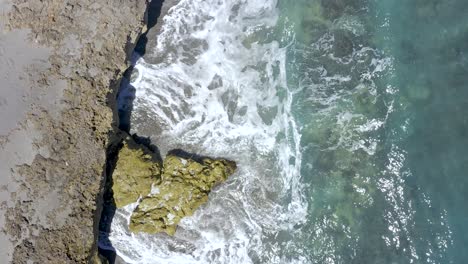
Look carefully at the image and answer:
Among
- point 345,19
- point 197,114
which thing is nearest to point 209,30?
point 197,114

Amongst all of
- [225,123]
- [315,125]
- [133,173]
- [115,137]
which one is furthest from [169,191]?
[315,125]

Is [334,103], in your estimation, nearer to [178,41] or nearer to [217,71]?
[217,71]

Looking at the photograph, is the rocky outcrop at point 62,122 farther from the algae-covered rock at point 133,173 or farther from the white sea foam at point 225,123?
the white sea foam at point 225,123

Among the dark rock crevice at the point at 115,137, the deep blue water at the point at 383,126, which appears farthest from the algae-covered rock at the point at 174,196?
the deep blue water at the point at 383,126

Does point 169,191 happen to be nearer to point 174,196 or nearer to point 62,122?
point 174,196

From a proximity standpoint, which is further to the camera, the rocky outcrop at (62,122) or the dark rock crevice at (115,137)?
the dark rock crevice at (115,137)

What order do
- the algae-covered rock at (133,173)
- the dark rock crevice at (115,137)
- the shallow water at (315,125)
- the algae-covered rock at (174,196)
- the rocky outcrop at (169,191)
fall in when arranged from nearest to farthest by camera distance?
1. the dark rock crevice at (115,137)
2. the algae-covered rock at (133,173)
3. the rocky outcrop at (169,191)
4. the algae-covered rock at (174,196)
5. the shallow water at (315,125)

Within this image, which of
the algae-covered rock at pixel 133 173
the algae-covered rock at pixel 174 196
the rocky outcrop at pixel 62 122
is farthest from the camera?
the algae-covered rock at pixel 174 196
